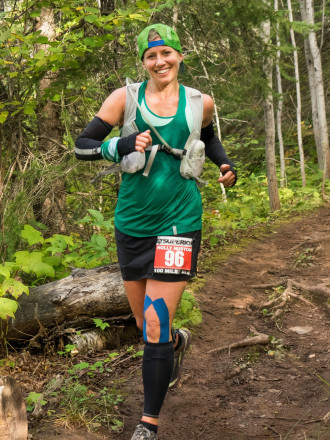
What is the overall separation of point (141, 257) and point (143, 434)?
105 centimetres

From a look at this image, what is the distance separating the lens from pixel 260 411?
12.1 ft

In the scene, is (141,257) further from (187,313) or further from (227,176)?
(187,313)

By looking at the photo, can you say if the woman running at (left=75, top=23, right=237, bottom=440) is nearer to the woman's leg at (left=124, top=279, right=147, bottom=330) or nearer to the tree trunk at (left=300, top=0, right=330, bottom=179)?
the woman's leg at (left=124, top=279, right=147, bottom=330)

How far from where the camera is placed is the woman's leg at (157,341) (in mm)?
3080

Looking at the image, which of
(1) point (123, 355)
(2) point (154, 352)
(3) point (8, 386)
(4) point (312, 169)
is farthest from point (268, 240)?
(4) point (312, 169)

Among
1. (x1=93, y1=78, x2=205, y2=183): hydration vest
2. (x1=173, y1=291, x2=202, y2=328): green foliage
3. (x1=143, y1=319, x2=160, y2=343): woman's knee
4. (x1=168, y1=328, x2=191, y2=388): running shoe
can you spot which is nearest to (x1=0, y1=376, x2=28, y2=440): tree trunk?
(x1=143, y1=319, x2=160, y2=343): woman's knee

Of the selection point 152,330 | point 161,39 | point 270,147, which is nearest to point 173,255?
point 152,330

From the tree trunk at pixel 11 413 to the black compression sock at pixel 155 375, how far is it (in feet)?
2.37

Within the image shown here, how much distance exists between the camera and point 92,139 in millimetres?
3211

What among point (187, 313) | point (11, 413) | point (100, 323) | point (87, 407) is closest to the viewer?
point (11, 413)

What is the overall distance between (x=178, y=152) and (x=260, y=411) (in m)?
1.99

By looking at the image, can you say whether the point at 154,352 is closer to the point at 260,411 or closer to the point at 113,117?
the point at 260,411

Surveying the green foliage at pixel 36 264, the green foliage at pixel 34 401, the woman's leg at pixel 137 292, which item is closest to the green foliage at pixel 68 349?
the green foliage at pixel 36 264

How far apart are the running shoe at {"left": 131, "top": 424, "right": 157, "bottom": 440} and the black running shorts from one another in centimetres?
89
